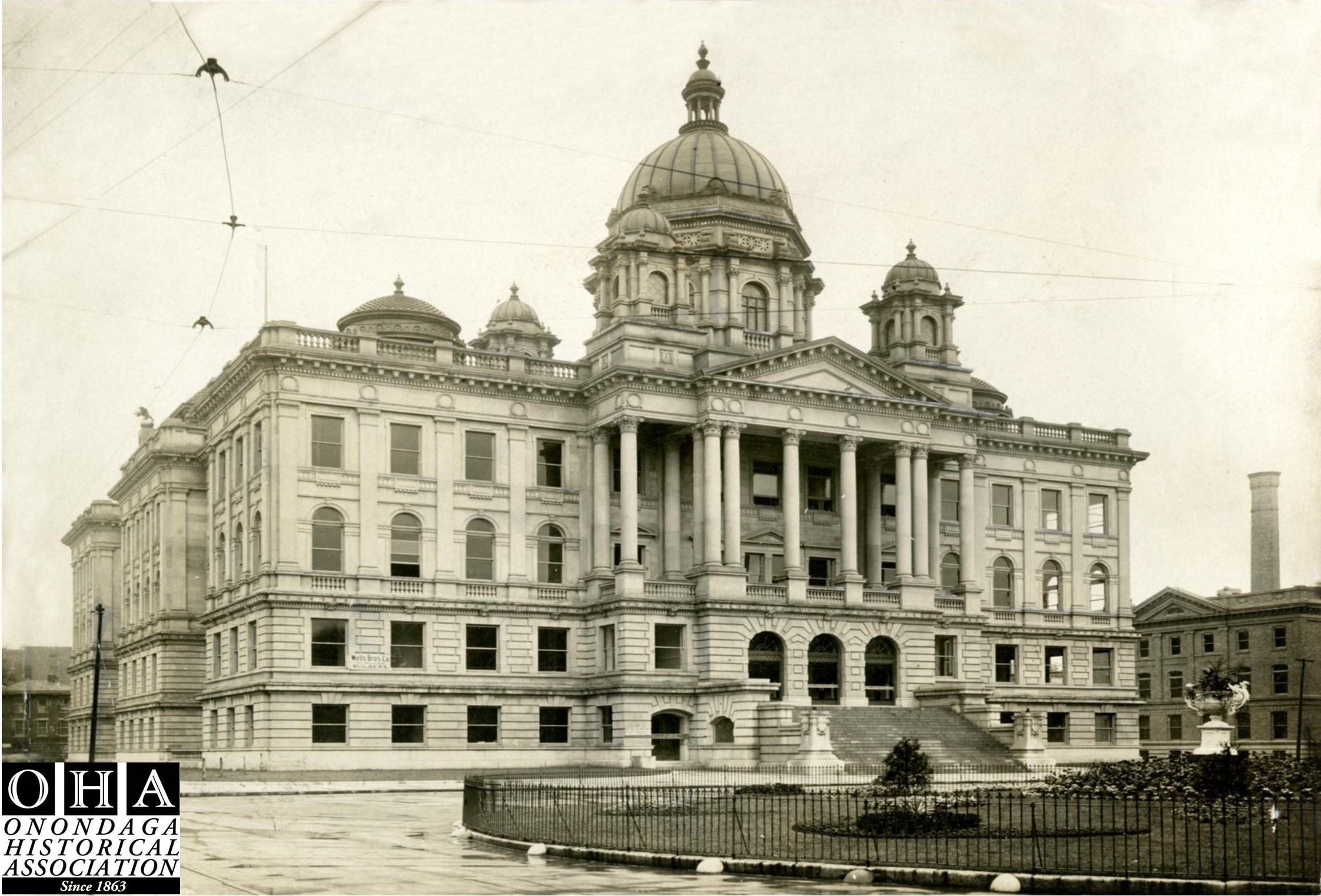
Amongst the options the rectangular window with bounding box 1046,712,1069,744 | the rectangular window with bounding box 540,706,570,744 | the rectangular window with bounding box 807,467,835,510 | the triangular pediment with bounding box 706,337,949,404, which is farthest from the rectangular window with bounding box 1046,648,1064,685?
the rectangular window with bounding box 540,706,570,744

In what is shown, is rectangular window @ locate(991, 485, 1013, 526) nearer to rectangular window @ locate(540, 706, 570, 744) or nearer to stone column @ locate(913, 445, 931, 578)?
stone column @ locate(913, 445, 931, 578)

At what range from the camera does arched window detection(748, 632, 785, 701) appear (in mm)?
60438

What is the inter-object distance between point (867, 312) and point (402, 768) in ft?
103

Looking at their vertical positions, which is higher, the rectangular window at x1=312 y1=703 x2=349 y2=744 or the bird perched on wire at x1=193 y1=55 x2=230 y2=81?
the bird perched on wire at x1=193 y1=55 x2=230 y2=81

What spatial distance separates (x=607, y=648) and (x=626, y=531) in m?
4.81

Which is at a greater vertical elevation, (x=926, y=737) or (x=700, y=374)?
(x=700, y=374)

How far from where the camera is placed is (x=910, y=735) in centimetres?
5450

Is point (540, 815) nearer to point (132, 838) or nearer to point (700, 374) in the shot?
point (132, 838)

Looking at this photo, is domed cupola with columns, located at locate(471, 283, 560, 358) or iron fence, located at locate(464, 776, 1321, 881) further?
domed cupola with columns, located at locate(471, 283, 560, 358)

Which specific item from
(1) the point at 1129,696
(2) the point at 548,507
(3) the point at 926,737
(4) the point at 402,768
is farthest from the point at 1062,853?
(1) the point at 1129,696

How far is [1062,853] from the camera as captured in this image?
2397 centimetres

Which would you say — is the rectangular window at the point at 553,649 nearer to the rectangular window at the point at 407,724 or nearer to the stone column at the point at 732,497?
the rectangular window at the point at 407,724

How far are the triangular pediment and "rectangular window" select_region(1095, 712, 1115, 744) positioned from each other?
20.3 metres

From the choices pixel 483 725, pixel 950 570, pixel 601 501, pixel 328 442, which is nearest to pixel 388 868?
pixel 483 725
